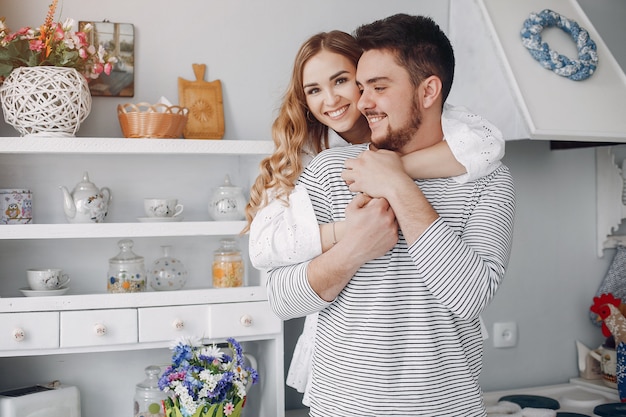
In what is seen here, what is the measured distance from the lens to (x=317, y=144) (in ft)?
5.56

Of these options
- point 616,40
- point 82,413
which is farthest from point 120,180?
point 616,40

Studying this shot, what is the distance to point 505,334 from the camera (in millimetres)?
2604

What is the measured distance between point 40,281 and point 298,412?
89cm

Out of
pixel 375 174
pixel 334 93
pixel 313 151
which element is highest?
pixel 334 93

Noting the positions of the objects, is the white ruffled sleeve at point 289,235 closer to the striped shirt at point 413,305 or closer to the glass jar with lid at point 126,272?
the striped shirt at point 413,305

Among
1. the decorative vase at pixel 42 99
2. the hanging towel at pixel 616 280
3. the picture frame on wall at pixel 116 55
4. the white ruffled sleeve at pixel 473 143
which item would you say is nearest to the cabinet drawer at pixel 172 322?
the decorative vase at pixel 42 99

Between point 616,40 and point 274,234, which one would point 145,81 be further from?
point 616,40

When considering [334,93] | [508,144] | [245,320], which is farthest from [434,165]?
[508,144]

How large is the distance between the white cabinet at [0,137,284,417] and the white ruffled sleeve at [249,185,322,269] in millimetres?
731

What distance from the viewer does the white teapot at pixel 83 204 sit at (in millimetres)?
1965

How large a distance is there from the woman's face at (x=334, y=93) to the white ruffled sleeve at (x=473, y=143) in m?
0.31

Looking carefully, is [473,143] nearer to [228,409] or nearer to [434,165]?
[434,165]

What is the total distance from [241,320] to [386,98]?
0.96 m

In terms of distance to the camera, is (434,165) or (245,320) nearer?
(434,165)
